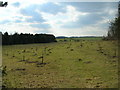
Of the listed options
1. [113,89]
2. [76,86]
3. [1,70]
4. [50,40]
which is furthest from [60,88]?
[50,40]

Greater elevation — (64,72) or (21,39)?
(21,39)

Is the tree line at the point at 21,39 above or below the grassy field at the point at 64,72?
above

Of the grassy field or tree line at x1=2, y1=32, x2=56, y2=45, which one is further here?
tree line at x1=2, y1=32, x2=56, y2=45

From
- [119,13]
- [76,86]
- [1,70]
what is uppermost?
[119,13]

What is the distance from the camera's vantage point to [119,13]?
130 feet

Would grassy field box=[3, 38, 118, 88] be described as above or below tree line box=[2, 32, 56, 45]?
below

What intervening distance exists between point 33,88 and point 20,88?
3.14ft

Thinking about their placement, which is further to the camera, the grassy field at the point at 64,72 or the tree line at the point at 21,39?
the tree line at the point at 21,39

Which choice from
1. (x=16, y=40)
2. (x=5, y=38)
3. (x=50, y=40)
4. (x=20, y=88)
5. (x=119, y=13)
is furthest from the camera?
(x=50, y=40)

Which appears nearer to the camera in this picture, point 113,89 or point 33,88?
point 113,89

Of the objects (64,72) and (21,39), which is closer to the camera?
(64,72)

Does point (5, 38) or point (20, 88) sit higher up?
point (5, 38)

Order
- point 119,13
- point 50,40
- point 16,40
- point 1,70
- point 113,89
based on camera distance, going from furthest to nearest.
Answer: point 50,40, point 16,40, point 119,13, point 113,89, point 1,70

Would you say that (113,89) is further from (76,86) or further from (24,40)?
(24,40)
